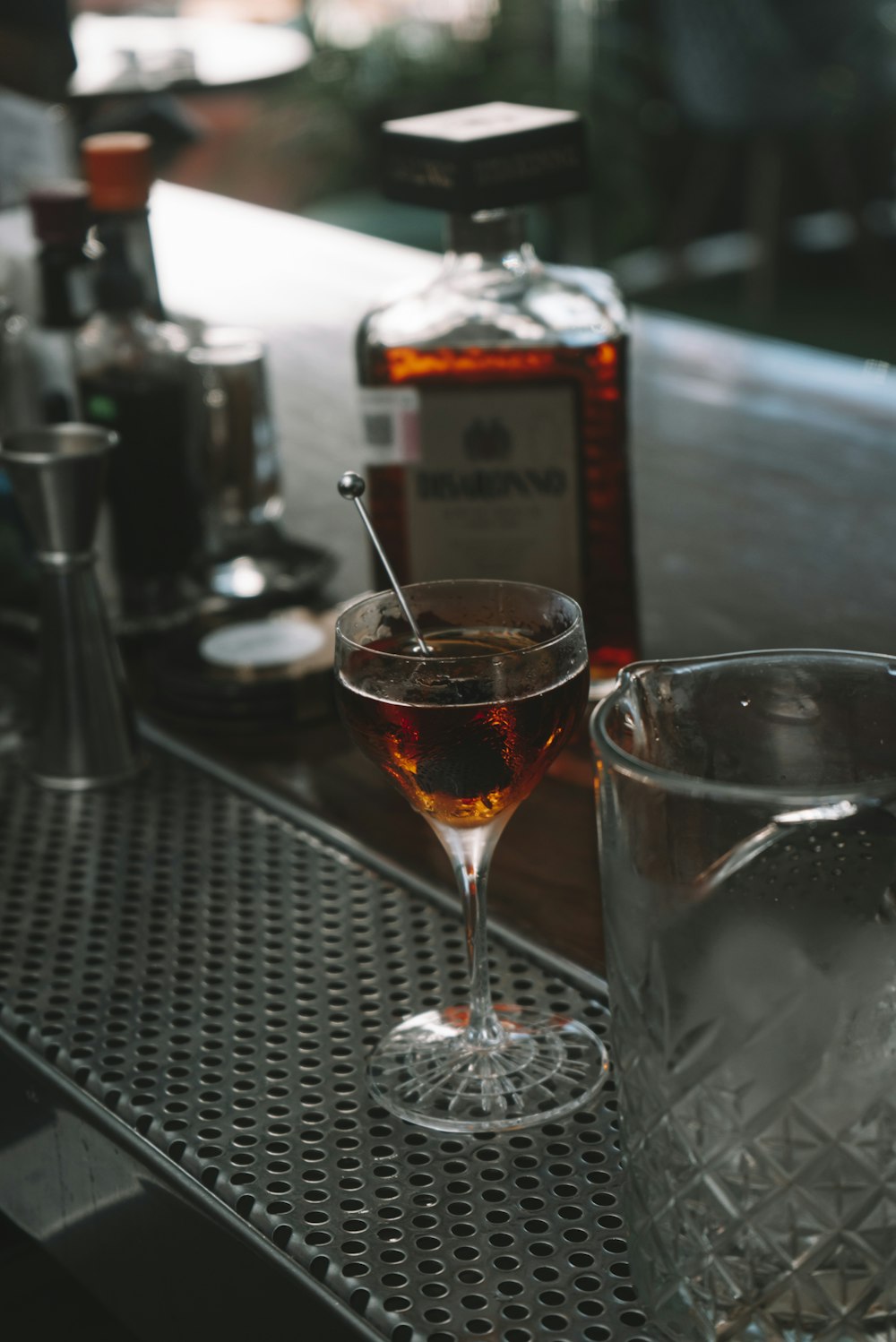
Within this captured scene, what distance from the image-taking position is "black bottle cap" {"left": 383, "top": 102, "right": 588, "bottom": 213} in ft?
2.84

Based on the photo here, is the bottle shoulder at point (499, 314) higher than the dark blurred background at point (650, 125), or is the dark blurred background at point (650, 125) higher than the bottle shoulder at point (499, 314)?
the bottle shoulder at point (499, 314)

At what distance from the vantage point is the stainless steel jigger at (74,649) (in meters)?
0.85

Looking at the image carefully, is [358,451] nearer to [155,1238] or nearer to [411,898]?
[411,898]

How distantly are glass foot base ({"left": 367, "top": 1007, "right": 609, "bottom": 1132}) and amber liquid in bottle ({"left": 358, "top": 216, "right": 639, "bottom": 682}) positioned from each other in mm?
327

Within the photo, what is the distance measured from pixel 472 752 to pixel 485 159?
1.32 feet

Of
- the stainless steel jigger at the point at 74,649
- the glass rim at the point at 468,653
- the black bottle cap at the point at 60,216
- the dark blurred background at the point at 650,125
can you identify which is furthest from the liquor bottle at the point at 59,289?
the dark blurred background at the point at 650,125

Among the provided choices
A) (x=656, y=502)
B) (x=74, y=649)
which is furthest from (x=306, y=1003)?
(x=656, y=502)

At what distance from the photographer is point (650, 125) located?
5.15 m

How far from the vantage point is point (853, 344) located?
4449mm

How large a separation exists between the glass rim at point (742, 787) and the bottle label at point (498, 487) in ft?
1.35

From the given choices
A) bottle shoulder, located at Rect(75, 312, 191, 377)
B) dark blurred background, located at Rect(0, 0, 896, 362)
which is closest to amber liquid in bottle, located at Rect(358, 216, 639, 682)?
bottle shoulder, located at Rect(75, 312, 191, 377)

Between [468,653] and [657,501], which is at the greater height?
[468,653]

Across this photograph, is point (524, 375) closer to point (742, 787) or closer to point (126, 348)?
point (126, 348)

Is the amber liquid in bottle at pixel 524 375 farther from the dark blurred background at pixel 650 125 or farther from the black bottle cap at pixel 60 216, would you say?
the dark blurred background at pixel 650 125
